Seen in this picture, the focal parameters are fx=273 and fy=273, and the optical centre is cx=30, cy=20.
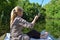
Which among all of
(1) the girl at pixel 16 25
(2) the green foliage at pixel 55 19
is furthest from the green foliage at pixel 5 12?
(1) the girl at pixel 16 25

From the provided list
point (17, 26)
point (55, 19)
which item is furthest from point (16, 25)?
point (55, 19)

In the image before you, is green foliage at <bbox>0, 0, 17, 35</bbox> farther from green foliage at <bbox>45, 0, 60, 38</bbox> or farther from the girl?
the girl

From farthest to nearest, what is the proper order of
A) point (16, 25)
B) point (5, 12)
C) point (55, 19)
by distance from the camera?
1. point (55, 19)
2. point (5, 12)
3. point (16, 25)

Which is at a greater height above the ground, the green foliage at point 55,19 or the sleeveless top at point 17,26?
the green foliage at point 55,19

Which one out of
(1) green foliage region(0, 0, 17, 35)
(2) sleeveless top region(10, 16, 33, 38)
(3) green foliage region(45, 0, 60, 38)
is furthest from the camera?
(3) green foliage region(45, 0, 60, 38)

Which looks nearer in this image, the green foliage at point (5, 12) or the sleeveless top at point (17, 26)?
the sleeveless top at point (17, 26)

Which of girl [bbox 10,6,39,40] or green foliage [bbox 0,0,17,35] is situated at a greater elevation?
green foliage [bbox 0,0,17,35]

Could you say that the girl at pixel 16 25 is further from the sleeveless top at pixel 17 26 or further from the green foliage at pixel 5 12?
the green foliage at pixel 5 12

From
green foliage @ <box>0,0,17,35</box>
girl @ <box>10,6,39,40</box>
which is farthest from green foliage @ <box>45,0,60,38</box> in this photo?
girl @ <box>10,6,39,40</box>

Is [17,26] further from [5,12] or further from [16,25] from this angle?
[5,12]

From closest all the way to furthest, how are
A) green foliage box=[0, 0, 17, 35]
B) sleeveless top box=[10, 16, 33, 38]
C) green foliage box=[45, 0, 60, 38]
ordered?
sleeveless top box=[10, 16, 33, 38]
green foliage box=[0, 0, 17, 35]
green foliage box=[45, 0, 60, 38]

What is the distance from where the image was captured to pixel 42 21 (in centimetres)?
4247

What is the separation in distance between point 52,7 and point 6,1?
1197 cm

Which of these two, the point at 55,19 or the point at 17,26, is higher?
the point at 55,19
